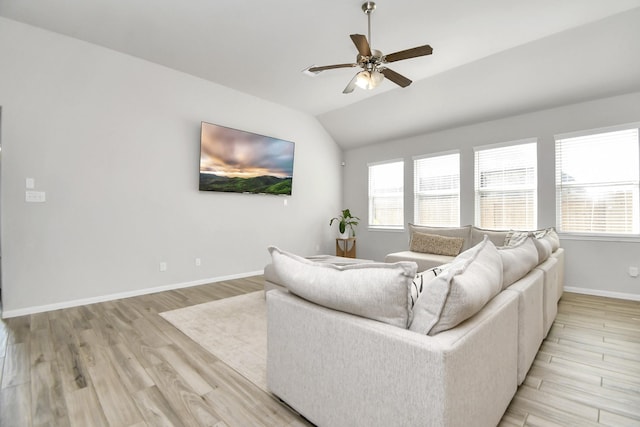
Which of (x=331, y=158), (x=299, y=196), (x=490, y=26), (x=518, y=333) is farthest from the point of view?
(x=331, y=158)

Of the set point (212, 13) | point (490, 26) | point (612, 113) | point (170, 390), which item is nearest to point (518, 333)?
point (170, 390)

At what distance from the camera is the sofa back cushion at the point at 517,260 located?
1682 mm

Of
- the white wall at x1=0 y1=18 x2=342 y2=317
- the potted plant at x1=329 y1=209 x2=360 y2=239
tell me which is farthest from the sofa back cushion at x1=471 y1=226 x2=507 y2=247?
the white wall at x1=0 y1=18 x2=342 y2=317

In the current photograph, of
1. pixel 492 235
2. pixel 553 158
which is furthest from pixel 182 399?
pixel 553 158

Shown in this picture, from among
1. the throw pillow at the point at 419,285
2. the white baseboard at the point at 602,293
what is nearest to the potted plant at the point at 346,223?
the white baseboard at the point at 602,293

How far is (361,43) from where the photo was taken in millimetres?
2496

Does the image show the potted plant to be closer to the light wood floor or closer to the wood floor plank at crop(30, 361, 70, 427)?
the light wood floor

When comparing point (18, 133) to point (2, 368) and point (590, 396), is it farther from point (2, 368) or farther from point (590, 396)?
point (590, 396)

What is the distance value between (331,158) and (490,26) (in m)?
3.87

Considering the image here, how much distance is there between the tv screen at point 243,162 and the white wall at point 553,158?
249cm

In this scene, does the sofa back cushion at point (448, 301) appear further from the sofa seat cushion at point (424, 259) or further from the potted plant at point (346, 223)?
the potted plant at point (346, 223)

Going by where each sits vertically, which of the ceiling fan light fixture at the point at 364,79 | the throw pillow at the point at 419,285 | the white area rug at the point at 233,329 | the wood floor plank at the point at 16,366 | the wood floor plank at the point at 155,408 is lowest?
the wood floor plank at the point at 155,408

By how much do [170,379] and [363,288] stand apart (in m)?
1.48

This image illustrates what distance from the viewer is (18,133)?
2959 mm
